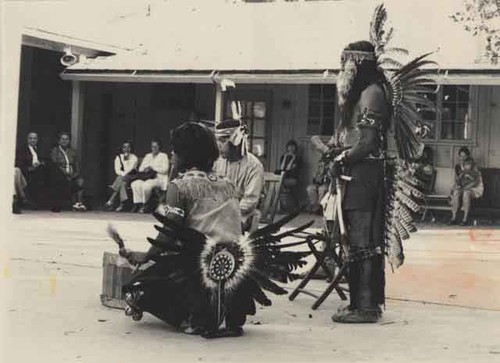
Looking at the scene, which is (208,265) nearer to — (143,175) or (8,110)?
(8,110)

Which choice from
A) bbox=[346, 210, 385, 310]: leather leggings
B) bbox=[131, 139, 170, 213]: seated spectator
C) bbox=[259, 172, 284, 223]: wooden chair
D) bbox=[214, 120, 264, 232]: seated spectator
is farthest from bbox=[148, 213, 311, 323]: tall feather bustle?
bbox=[131, 139, 170, 213]: seated spectator

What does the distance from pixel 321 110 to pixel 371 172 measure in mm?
10366

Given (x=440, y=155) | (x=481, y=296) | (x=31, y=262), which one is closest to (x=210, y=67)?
(x=440, y=155)

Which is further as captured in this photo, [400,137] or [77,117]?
[77,117]

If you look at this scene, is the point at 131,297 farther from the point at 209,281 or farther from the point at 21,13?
the point at 21,13

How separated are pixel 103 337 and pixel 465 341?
6.70 feet

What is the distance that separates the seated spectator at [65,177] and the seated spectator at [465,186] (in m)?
5.66

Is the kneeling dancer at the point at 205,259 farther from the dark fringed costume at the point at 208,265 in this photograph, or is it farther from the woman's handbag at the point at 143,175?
the woman's handbag at the point at 143,175

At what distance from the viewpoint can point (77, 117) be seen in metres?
15.3

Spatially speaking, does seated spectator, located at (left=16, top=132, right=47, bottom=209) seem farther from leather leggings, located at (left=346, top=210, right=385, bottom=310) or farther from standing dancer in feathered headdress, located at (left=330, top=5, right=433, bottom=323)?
leather leggings, located at (left=346, top=210, right=385, bottom=310)

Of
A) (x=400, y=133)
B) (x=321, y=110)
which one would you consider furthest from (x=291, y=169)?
(x=400, y=133)

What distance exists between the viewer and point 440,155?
48.9 ft

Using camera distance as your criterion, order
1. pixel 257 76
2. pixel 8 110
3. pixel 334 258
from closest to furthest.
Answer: pixel 8 110 → pixel 334 258 → pixel 257 76

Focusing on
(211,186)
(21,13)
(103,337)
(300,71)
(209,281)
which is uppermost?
(300,71)
